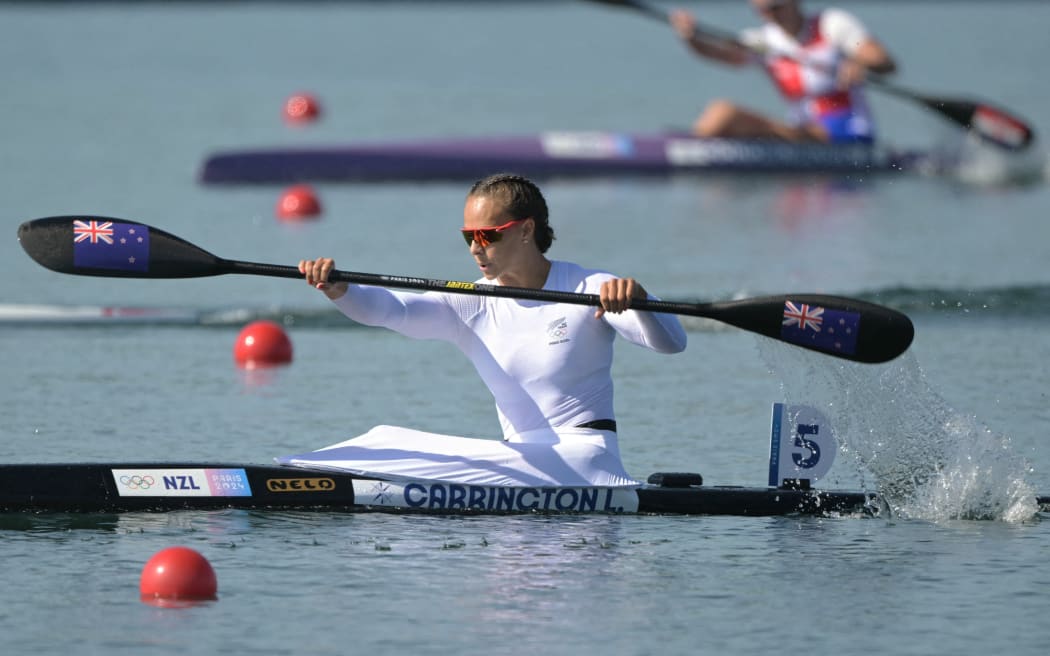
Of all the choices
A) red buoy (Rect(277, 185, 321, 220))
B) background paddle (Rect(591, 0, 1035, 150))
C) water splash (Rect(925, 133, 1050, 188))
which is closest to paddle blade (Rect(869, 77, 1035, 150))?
background paddle (Rect(591, 0, 1035, 150))

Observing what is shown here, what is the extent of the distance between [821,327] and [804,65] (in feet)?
31.1

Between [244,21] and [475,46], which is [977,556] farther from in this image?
[244,21]

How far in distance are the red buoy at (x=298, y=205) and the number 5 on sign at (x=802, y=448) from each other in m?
8.96

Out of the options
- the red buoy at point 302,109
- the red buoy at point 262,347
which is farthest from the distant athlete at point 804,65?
the red buoy at point 302,109

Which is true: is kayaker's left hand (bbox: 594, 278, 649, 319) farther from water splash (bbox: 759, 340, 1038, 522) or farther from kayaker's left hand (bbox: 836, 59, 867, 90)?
kayaker's left hand (bbox: 836, 59, 867, 90)

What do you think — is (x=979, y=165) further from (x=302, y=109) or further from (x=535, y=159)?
(x=302, y=109)

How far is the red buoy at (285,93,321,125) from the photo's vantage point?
918 inches

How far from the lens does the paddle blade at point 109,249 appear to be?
7613 mm

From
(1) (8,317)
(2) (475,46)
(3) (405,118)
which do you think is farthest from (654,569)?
(2) (475,46)

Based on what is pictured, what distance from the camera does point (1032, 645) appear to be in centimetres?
582

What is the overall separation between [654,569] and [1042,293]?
20.6ft

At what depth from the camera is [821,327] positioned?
7316 millimetres

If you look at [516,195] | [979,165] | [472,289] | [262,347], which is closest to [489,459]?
[472,289]

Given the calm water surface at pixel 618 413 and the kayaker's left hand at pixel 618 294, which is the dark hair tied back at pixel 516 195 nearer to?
the kayaker's left hand at pixel 618 294
